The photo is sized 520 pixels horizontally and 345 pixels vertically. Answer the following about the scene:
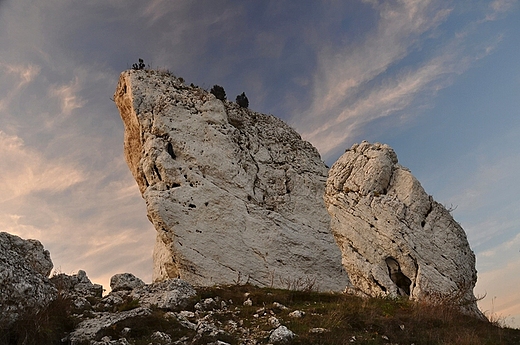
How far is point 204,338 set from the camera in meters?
9.71

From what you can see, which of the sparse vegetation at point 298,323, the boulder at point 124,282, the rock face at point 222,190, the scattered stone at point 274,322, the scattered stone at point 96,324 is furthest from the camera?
the rock face at point 222,190

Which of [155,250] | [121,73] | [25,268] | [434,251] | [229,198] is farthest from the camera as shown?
[121,73]

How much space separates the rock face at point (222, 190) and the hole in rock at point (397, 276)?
25.8ft

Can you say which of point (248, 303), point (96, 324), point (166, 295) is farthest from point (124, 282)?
point (96, 324)

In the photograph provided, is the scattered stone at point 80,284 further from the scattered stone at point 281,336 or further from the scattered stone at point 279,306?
the scattered stone at point 281,336

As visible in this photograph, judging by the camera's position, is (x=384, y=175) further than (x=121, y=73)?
No

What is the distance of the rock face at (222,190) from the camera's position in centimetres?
2589

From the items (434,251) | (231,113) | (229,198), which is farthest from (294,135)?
(434,251)

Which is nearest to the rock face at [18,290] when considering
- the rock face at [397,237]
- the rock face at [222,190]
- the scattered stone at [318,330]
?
the scattered stone at [318,330]

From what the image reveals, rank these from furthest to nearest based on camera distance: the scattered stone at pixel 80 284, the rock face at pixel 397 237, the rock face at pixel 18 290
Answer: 1. the rock face at pixel 397 237
2. the scattered stone at pixel 80 284
3. the rock face at pixel 18 290

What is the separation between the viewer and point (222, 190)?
28.2 meters

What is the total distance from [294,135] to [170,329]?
86.5 ft

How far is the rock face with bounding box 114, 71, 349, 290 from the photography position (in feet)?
84.9

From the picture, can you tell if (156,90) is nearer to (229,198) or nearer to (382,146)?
(229,198)
